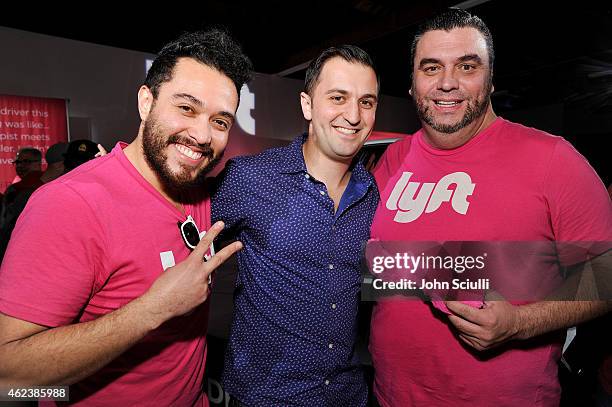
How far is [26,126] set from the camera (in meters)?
5.79

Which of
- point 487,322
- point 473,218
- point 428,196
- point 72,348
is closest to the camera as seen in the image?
point 72,348

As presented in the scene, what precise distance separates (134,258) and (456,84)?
130cm

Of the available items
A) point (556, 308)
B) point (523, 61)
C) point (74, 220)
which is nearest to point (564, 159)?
point (556, 308)

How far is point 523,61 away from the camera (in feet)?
27.3

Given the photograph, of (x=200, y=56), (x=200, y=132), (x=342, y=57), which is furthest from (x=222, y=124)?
(x=342, y=57)

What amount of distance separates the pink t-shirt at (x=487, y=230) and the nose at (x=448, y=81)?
22 centimetres

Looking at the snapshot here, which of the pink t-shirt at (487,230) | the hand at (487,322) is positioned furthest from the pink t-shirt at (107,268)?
the hand at (487,322)

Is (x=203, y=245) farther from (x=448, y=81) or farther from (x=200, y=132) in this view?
(x=448, y=81)

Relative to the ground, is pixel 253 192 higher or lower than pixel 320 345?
higher

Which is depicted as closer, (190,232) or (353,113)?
(190,232)

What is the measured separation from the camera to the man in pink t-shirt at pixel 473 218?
1424 millimetres

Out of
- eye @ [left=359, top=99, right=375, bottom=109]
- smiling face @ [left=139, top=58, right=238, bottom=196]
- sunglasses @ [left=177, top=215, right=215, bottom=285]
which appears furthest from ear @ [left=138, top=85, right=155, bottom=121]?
eye @ [left=359, top=99, right=375, bottom=109]

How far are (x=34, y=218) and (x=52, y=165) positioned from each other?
9.04 ft

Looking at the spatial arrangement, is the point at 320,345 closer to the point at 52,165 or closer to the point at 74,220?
the point at 74,220
